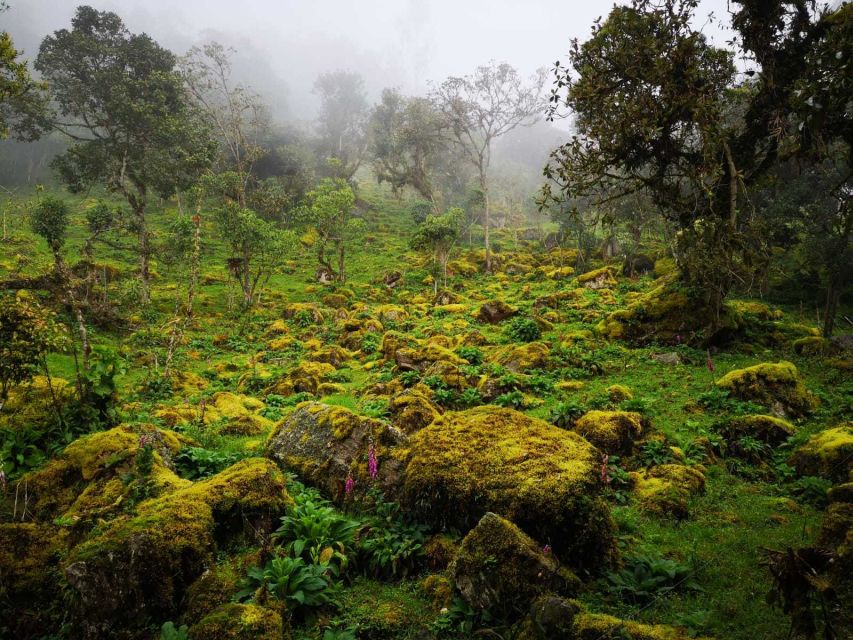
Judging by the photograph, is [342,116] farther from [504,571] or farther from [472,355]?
[504,571]

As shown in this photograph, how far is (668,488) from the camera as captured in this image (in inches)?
269

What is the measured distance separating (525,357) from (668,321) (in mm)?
5722

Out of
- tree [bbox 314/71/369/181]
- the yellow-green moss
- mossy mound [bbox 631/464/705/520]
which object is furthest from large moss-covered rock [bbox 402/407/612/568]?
tree [bbox 314/71/369/181]

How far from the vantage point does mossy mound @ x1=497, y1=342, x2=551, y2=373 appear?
46.4ft

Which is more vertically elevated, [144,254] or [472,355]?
[144,254]

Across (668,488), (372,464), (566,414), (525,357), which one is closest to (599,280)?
(525,357)

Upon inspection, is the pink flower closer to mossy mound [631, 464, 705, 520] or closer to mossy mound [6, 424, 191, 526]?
mossy mound [6, 424, 191, 526]

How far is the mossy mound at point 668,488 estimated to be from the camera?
6.45m

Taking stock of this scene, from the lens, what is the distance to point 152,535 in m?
4.59

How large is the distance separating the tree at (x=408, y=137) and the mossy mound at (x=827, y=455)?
46.4m

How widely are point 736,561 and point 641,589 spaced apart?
1.50 m

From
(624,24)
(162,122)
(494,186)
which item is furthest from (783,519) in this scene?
(494,186)

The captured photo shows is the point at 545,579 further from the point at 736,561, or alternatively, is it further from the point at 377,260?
the point at 377,260

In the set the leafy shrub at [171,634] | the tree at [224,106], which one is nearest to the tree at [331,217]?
the tree at [224,106]
